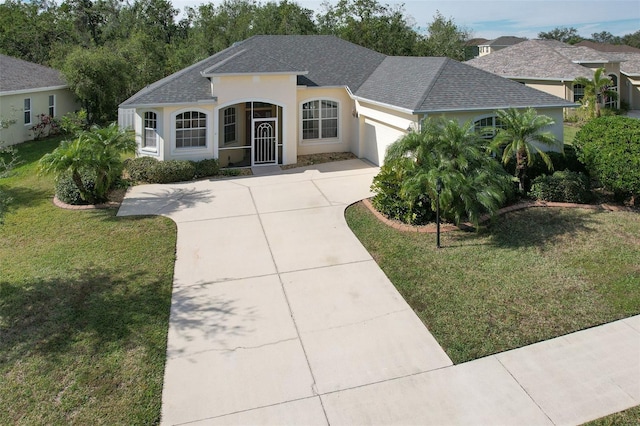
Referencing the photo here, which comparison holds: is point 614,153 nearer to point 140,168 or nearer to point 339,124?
point 339,124

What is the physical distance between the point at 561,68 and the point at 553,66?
761 millimetres

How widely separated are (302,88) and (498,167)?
1023 centimetres

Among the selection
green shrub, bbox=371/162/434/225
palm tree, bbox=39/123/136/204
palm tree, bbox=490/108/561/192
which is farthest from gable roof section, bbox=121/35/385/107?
palm tree, bbox=490/108/561/192

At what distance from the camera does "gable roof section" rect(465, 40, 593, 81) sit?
102 ft

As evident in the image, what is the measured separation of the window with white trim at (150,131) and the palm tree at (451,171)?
10.2 metres

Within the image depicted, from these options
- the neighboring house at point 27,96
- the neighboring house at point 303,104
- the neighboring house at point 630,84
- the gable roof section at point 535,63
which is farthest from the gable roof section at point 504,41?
the neighboring house at point 27,96

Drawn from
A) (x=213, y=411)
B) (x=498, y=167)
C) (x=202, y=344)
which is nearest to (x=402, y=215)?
(x=498, y=167)

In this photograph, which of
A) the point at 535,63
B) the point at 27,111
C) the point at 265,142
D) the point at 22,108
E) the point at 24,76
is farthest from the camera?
the point at 535,63

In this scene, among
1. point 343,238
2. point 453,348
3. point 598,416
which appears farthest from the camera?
point 343,238

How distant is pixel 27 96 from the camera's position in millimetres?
25656

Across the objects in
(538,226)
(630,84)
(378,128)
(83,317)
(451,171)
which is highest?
(630,84)

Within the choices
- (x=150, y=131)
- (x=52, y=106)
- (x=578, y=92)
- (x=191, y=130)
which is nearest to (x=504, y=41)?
(x=578, y=92)

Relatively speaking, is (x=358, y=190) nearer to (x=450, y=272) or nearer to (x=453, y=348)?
(x=450, y=272)

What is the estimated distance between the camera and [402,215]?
13219 millimetres
